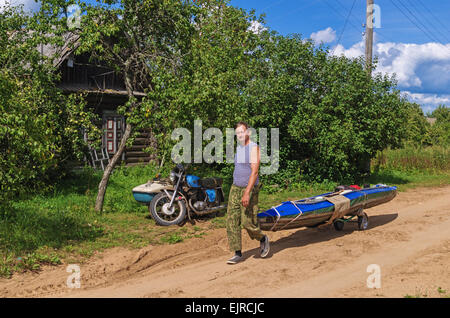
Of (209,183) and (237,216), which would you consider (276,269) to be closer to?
(237,216)

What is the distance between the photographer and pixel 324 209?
26.2 feet

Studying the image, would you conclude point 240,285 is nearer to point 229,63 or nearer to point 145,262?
point 145,262

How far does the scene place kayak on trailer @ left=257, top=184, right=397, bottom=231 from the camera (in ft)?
24.4

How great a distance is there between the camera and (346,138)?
1418 cm

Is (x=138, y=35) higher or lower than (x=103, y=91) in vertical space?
higher

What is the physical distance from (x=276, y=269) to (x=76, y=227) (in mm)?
4362

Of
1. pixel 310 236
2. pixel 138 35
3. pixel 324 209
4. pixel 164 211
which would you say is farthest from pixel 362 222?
pixel 138 35

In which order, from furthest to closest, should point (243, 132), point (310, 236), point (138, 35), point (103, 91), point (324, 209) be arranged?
point (103, 91), point (138, 35), point (310, 236), point (324, 209), point (243, 132)

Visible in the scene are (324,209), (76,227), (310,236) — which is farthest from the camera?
(310,236)

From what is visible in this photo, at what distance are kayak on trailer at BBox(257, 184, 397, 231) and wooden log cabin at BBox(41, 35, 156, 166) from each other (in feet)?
30.9

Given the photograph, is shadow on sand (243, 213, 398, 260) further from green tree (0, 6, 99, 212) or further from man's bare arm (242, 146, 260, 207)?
green tree (0, 6, 99, 212)

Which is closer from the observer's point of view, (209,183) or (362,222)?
(362,222)

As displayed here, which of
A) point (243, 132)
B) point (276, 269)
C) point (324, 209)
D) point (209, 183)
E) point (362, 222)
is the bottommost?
point (276, 269)

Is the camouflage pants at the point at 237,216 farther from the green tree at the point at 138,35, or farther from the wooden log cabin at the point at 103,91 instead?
the wooden log cabin at the point at 103,91
